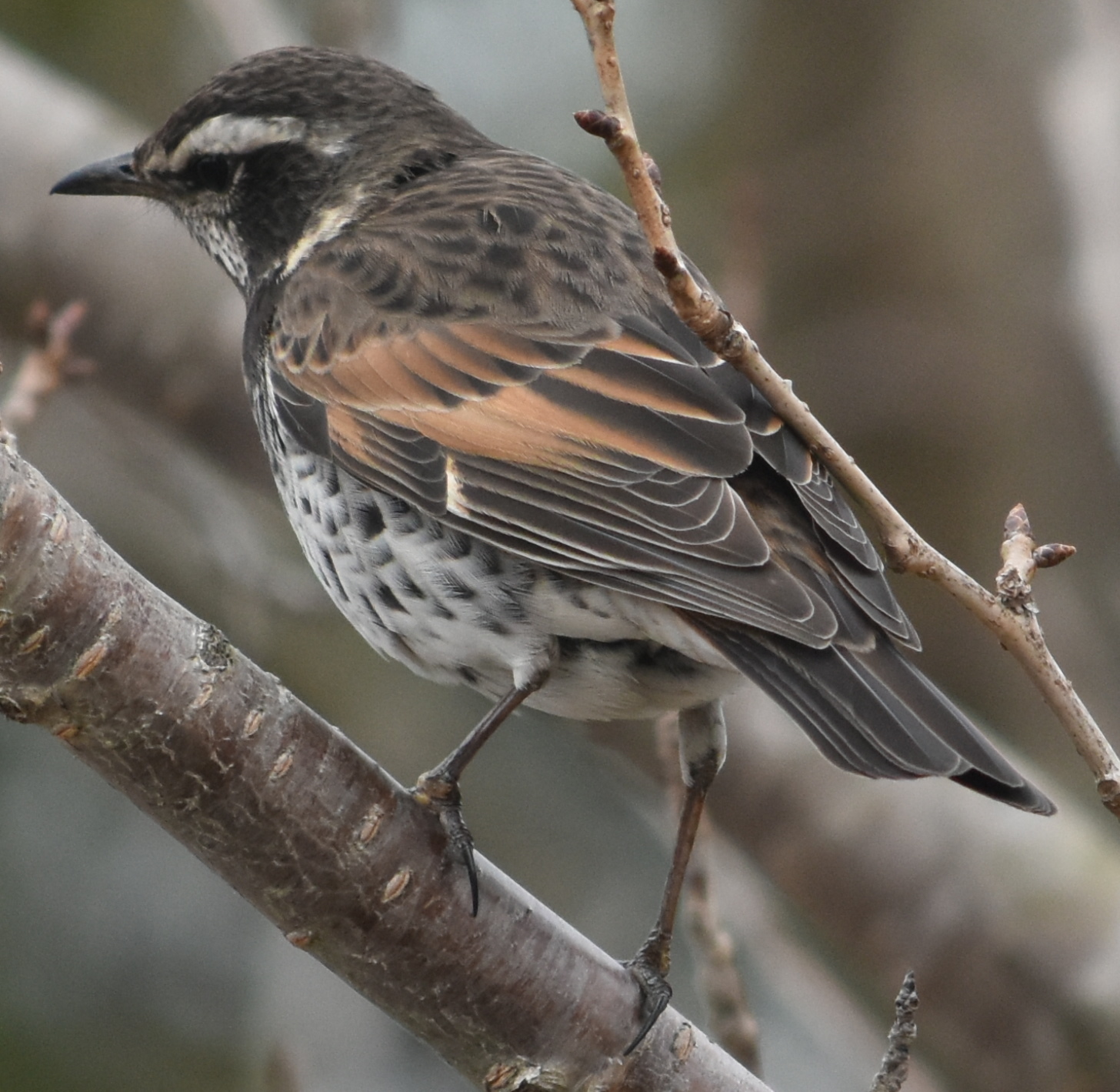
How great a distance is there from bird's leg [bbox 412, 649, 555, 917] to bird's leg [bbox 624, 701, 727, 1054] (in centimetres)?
53

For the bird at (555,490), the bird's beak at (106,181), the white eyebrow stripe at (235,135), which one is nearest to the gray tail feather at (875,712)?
the bird at (555,490)

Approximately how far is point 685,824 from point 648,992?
539 mm

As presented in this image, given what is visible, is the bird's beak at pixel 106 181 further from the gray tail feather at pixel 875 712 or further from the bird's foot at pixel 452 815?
the gray tail feather at pixel 875 712

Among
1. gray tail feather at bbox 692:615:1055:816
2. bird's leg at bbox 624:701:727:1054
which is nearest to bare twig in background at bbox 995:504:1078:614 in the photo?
gray tail feather at bbox 692:615:1055:816

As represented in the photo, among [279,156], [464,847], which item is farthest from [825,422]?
[464,847]

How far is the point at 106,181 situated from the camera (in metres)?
5.03

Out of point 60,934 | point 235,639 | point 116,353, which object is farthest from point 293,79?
point 60,934

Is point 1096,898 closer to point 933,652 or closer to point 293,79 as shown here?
point 933,652

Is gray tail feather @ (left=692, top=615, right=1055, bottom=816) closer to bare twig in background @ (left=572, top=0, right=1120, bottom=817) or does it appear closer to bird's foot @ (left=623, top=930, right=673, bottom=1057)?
bare twig in background @ (left=572, top=0, right=1120, bottom=817)

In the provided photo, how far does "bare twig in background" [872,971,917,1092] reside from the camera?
315cm

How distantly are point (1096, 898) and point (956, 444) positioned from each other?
9.95 feet

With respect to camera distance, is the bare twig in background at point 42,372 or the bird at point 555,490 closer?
the bird at point 555,490

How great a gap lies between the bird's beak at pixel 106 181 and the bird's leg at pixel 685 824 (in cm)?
230

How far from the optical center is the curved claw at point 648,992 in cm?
Answer: 365
